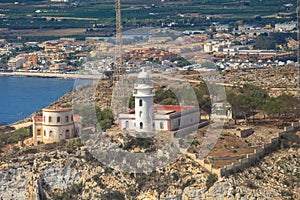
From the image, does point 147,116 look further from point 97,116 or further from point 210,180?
point 210,180

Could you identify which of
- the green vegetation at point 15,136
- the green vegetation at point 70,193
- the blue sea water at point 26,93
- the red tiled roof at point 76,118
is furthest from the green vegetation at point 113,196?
the blue sea water at point 26,93

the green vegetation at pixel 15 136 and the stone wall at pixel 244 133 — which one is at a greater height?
the stone wall at pixel 244 133

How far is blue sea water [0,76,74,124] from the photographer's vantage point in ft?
170

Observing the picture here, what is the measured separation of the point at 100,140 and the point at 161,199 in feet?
10.2

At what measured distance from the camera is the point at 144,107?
93.5 feet

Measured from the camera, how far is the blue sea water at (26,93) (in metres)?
51.8

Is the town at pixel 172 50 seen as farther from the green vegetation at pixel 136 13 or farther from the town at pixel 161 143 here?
the town at pixel 161 143

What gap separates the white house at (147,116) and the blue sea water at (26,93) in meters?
17.7

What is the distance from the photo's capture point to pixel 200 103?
31266 millimetres

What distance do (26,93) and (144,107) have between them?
34517 millimetres

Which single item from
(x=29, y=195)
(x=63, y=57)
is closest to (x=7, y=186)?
(x=29, y=195)

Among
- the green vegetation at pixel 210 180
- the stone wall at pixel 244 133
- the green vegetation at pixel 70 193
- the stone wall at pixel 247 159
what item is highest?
the stone wall at pixel 244 133

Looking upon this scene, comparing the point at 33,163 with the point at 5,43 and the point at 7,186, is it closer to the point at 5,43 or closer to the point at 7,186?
the point at 7,186

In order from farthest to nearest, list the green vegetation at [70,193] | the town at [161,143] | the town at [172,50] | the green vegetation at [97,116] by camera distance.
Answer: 1. the town at [172,50]
2. the green vegetation at [97,116]
3. the green vegetation at [70,193]
4. the town at [161,143]
